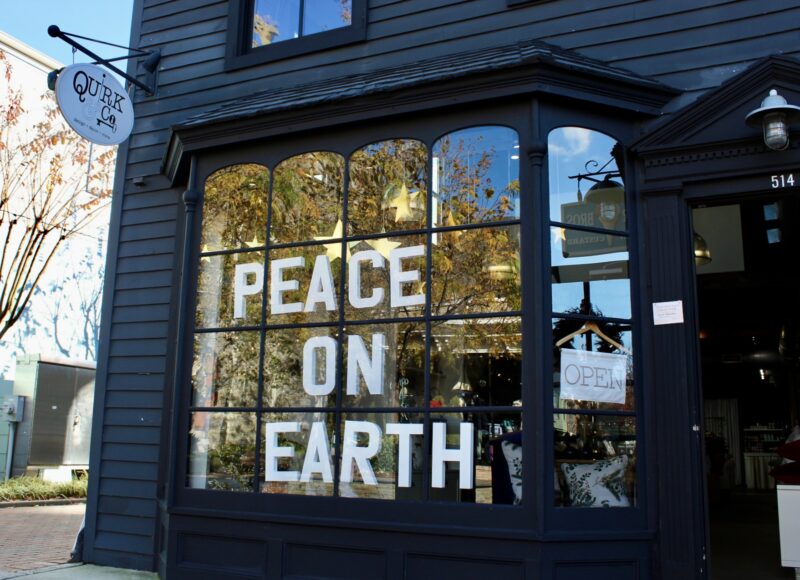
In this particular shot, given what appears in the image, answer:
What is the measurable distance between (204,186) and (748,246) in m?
5.95

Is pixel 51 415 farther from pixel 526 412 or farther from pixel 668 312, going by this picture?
pixel 668 312

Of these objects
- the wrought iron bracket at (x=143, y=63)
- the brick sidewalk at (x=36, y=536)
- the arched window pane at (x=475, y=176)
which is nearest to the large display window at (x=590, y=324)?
the arched window pane at (x=475, y=176)

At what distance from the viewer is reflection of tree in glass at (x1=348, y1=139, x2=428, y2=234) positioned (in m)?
5.86

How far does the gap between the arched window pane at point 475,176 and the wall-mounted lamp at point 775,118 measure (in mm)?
1569

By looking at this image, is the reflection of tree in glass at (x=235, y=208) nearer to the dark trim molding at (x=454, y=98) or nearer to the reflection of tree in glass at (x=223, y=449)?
the dark trim molding at (x=454, y=98)

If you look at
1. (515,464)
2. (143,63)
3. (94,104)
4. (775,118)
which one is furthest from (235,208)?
(775,118)

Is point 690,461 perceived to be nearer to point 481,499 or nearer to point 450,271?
point 481,499

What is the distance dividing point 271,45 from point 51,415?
1182 cm

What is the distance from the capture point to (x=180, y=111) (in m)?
7.65

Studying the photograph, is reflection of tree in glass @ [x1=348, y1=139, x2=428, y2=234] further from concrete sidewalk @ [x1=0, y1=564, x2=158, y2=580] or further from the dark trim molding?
concrete sidewalk @ [x1=0, y1=564, x2=158, y2=580]

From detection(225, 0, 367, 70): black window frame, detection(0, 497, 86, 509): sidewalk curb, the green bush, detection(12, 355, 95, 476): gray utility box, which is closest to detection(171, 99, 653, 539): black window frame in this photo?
detection(225, 0, 367, 70): black window frame

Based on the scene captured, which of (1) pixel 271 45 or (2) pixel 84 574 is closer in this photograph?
(2) pixel 84 574

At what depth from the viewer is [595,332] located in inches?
209

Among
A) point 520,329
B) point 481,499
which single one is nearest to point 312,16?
point 520,329
